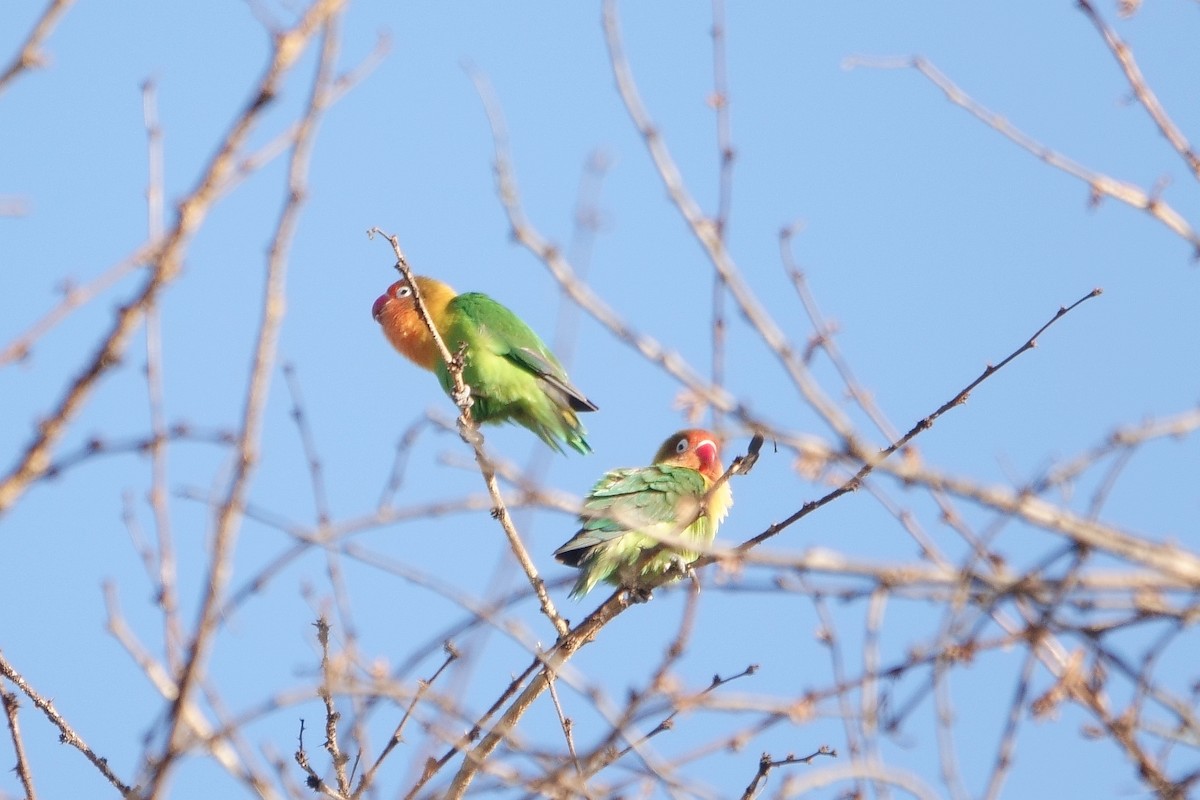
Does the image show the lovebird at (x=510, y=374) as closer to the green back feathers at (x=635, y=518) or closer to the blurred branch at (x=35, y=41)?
the green back feathers at (x=635, y=518)

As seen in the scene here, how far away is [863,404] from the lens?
9.18ft

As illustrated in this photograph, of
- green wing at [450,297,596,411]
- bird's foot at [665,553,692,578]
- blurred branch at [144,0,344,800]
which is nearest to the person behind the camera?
blurred branch at [144,0,344,800]

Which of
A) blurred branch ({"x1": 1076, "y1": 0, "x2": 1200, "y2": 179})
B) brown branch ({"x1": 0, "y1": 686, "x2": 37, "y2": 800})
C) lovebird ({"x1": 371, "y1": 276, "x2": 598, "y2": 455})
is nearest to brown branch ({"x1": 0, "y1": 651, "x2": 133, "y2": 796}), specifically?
brown branch ({"x1": 0, "y1": 686, "x2": 37, "y2": 800})

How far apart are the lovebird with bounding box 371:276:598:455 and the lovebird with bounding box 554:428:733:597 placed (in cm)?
70

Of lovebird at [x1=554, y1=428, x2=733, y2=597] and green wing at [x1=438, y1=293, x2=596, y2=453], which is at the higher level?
green wing at [x1=438, y1=293, x2=596, y2=453]

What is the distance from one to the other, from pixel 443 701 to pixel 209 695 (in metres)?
0.69

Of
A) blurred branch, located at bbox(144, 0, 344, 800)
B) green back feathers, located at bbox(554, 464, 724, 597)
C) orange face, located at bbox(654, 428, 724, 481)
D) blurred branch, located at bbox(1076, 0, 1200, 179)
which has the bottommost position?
blurred branch, located at bbox(144, 0, 344, 800)

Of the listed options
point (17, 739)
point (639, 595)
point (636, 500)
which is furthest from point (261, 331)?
point (636, 500)

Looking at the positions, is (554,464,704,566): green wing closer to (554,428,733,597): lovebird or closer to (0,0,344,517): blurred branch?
(554,428,733,597): lovebird

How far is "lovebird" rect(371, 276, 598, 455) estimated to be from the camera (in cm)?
812

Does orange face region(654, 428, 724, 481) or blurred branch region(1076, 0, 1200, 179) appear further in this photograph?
orange face region(654, 428, 724, 481)

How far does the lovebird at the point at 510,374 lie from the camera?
26.7 ft

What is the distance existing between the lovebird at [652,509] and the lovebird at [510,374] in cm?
70

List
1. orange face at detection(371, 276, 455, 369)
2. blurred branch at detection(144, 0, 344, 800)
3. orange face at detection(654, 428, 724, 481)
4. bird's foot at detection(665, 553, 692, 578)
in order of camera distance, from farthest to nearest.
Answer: orange face at detection(371, 276, 455, 369) < orange face at detection(654, 428, 724, 481) < bird's foot at detection(665, 553, 692, 578) < blurred branch at detection(144, 0, 344, 800)
